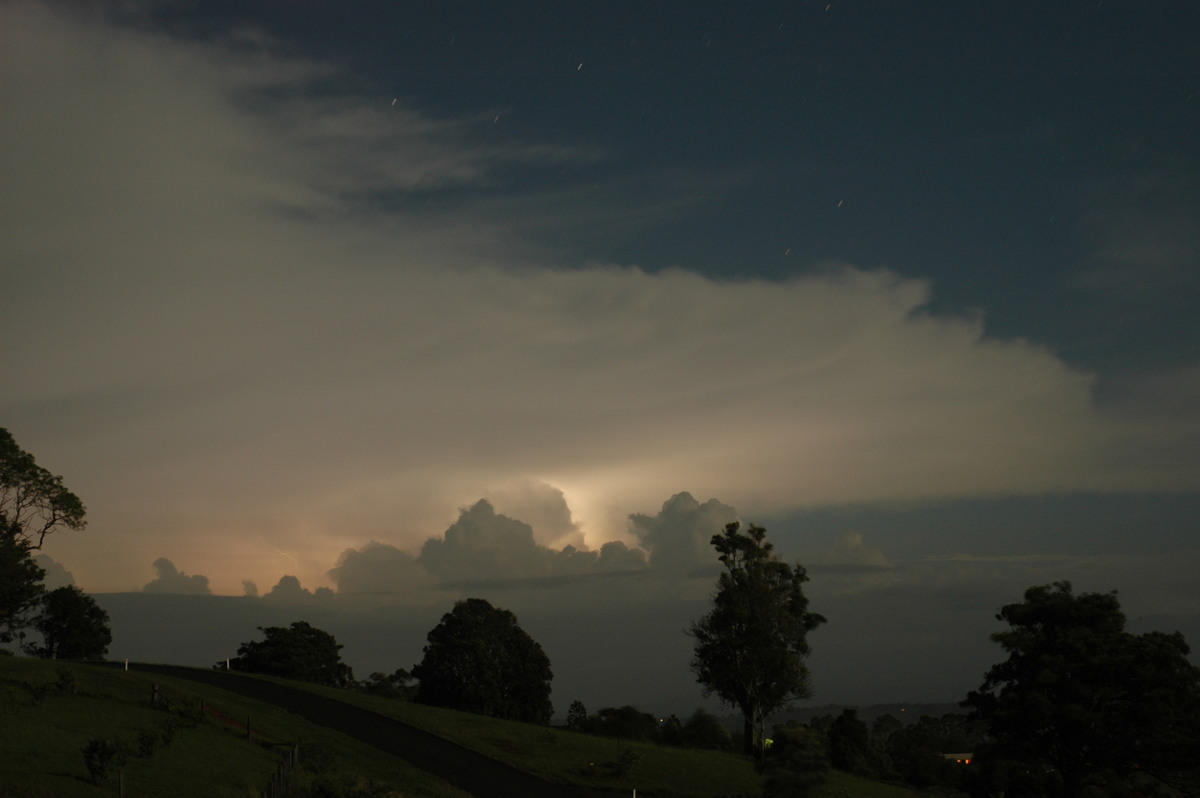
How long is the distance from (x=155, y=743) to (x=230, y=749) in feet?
10.4

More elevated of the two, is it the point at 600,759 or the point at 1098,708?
the point at 1098,708

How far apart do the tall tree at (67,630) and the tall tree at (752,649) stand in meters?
61.8

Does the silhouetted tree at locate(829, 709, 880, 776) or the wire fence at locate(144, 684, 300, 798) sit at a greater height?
the wire fence at locate(144, 684, 300, 798)

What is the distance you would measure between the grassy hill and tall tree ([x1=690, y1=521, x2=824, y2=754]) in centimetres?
666

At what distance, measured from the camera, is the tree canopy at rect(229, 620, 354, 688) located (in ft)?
292

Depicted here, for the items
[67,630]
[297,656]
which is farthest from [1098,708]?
[67,630]

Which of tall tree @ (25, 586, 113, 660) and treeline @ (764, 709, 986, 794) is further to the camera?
tall tree @ (25, 586, 113, 660)

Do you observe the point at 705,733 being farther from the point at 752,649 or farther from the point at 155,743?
the point at 155,743

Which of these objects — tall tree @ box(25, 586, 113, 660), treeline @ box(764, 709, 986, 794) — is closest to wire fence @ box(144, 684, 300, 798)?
treeline @ box(764, 709, 986, 794)

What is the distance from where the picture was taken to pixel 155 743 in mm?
34469

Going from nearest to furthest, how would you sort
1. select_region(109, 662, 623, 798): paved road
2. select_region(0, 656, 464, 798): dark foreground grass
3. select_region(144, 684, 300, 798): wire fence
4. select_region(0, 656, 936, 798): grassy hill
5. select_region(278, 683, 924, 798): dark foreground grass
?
select_region(0, 656, 464, 798): dark foreground grass, select_region(0, 656, 936, 798): grassy hill, select_region(144, 684, 300, 798): wire fence, select_region(109, 662, 623, 798): paved road, select_region(278, 683, 924, 798): dark foreground grass

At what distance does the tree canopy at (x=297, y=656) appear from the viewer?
3501 inches

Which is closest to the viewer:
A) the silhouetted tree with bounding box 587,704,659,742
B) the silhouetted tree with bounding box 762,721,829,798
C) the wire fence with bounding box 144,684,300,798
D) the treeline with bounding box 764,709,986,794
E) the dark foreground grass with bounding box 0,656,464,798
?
the silhouetted tree with bounding box 762,721,829,798

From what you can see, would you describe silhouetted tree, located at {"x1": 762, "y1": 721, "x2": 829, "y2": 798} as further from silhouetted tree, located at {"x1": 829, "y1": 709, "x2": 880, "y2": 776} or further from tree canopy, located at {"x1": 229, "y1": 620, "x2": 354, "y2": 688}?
tree canopy, located at {"x1": 229, "y1": 620, "x2": 354, "y2": 688}
